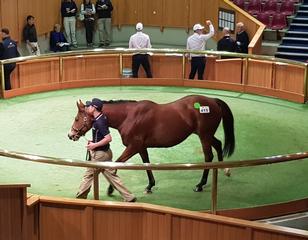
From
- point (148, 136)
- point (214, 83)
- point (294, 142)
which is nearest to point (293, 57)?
point (214, 83)

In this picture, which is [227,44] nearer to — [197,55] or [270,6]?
[197,55]

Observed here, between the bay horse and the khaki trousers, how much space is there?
0.46m

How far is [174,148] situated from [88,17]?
11205 millimetres

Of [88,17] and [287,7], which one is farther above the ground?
[287,7]

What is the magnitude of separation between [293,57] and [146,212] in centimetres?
1293

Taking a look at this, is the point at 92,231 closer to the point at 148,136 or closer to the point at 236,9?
the point at 148,136

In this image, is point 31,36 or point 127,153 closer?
point 127,153

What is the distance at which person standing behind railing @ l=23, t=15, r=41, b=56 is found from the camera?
67.3 ft

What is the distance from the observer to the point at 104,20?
931 inches

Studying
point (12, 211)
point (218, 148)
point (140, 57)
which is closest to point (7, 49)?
point (140, 57)

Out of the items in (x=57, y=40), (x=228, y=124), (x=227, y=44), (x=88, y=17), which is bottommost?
(x=228, y=124)

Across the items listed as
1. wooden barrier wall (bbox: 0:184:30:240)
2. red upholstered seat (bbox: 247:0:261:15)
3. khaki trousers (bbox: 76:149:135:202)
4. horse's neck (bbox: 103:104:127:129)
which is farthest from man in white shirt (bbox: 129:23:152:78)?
wooden barrier wall (bbox: 0:184:30:240)

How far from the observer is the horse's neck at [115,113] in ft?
33.9

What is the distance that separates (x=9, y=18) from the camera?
66.9 feet
